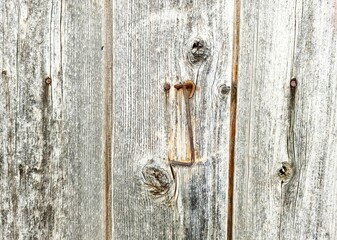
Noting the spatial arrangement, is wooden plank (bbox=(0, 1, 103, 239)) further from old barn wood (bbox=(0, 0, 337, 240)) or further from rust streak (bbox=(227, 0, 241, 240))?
rust streak (bbox=(227, 0, 241, 240))

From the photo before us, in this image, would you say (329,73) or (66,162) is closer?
(329,73)

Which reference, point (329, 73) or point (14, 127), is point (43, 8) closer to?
point (14, 127)

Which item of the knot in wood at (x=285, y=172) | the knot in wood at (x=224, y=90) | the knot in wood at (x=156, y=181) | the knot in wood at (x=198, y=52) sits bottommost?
the knot in wood at (x=156, y=181)

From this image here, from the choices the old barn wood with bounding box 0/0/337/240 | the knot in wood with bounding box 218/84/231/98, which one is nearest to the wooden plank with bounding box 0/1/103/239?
the old barn wood with bounding box 0/0/337/240

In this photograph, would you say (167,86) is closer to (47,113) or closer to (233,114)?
(233,114)

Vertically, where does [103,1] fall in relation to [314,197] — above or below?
above

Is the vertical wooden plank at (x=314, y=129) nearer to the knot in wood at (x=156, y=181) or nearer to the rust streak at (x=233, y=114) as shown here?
the rust streak at (x=233, y=114)

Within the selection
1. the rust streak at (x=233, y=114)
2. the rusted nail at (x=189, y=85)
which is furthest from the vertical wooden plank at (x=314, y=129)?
the rusted nail at (x=189, y=85)

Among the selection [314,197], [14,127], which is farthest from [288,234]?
[14,127]
